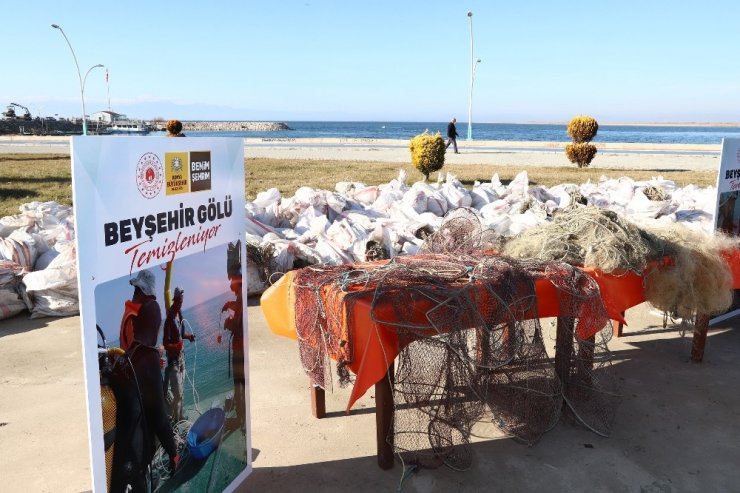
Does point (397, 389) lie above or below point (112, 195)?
below

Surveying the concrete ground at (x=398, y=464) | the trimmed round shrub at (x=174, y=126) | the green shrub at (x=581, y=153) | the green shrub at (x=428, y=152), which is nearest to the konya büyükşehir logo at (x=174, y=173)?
the concrete ground at (x=398, y=464)

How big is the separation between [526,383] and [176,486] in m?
1.93

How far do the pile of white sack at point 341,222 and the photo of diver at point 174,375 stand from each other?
2.71 metres

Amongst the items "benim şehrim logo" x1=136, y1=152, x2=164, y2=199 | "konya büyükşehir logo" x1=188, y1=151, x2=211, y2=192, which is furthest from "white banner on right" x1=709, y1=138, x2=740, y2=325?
"benim şehrim logo" x1=136, y1=152, x2=164, y2=199

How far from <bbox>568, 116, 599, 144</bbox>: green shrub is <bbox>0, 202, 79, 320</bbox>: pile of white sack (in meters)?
14.9

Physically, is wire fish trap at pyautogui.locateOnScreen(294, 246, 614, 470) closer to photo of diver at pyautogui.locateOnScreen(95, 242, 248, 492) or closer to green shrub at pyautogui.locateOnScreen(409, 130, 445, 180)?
photo of diver at pyautogui.locateOnScreen(95, 242, 248, 492)

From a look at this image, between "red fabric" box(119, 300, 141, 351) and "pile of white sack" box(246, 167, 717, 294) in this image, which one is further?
"pile of white sack" box(246, 167, 717, 294)

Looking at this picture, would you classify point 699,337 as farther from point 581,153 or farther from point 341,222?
point 581,153

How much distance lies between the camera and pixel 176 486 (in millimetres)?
2512

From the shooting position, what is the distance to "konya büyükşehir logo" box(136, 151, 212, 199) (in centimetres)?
221

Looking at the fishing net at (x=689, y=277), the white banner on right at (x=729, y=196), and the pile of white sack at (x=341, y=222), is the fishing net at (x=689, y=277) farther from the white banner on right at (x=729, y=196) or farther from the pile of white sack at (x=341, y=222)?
the white banner on right at (x=729, y=196)

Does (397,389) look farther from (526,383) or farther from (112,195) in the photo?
(112,195)

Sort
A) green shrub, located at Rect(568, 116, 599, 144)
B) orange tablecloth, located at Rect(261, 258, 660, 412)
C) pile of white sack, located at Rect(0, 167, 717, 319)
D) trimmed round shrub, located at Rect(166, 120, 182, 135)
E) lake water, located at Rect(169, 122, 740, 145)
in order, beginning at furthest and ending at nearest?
lake water, located at Rect(169, 122, 740, 145) → green shrub, located at Rect(568, 116, 599, 144) → trimmed round shrub, located at Rect(166, 120, 182, 135) → pile of white sack, located at Rect(0, 167, 717, 319) → orange tablecloth, located at Rect(261, 258, 660, 412)

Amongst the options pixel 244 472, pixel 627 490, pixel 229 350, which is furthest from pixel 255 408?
pixel 627 490
